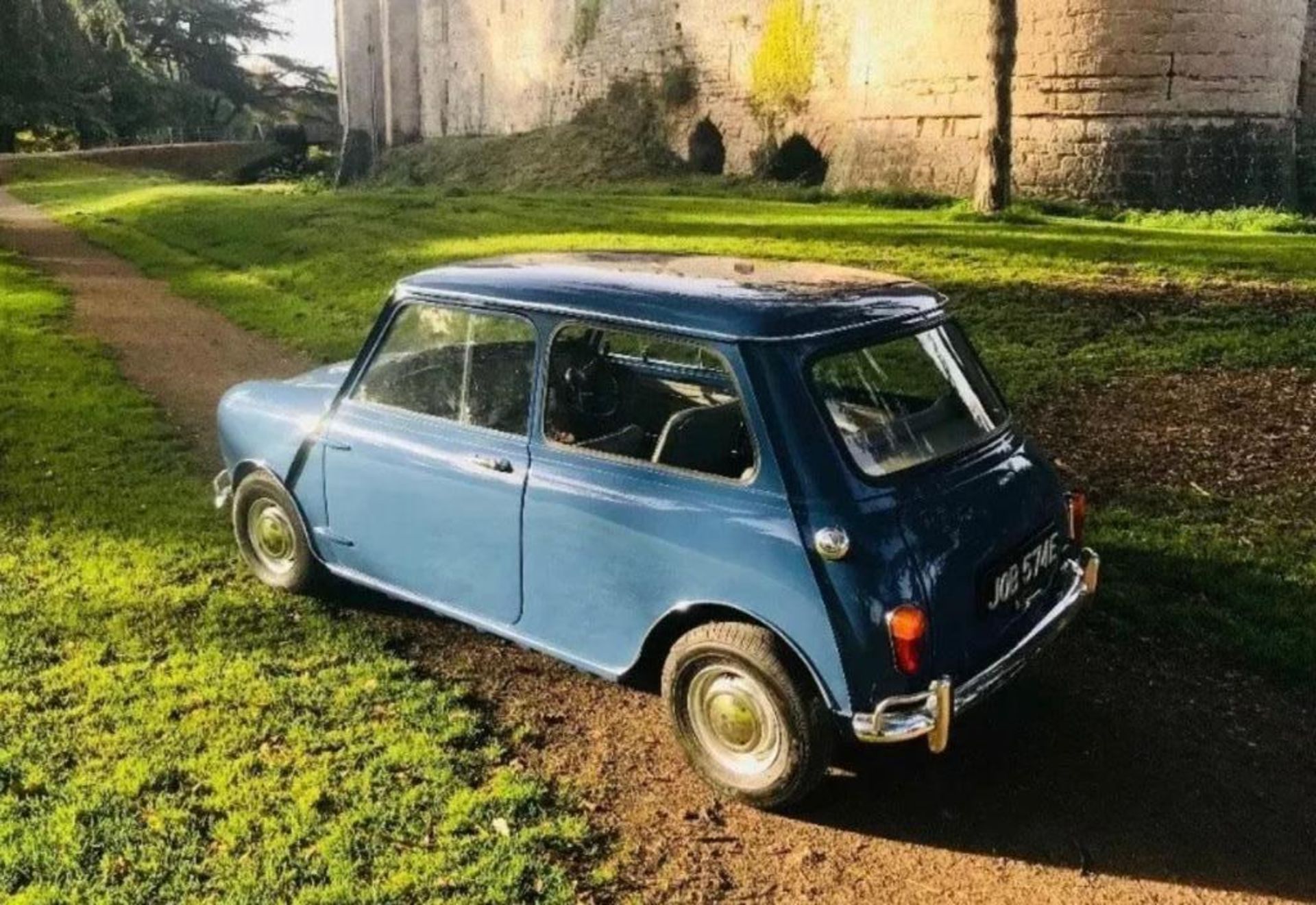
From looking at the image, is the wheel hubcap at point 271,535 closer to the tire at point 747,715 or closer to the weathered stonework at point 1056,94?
the tire at point 747,715

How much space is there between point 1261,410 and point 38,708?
7.30 meters

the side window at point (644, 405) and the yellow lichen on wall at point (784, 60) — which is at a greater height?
the yellow lichen on wall at point (784, 60)

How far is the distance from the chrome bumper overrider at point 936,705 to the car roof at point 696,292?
1.17 m

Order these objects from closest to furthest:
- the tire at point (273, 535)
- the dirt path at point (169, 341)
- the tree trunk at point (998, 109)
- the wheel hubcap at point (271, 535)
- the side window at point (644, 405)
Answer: the side window at point (644, 405)
the tire at point (273, 535)
the wheel hubcap at point (271, 535)
the dirt path at point (169, 341)
the tree trunk at point (998, 109)

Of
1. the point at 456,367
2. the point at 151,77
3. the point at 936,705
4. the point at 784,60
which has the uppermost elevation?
the point at 151,77

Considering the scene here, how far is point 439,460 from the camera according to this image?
4.20m

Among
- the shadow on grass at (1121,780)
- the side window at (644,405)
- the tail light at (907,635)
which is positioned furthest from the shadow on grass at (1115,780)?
the side window at (644,405)

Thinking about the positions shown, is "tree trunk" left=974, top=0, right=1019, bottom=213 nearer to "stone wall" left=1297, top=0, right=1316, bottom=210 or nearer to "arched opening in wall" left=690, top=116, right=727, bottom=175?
"stone wall" left=1297, top=0, right=1316, bottom=210

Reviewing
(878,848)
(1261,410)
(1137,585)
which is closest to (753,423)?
(878,848)

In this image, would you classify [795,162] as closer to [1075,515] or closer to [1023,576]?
[1075,515]

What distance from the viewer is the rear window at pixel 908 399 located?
3625 mm

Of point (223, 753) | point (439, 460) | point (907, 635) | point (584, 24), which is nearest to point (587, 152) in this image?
point (584, 24)

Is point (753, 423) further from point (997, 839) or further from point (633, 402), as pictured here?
point (997, 839)

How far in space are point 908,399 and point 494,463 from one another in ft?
4.92
